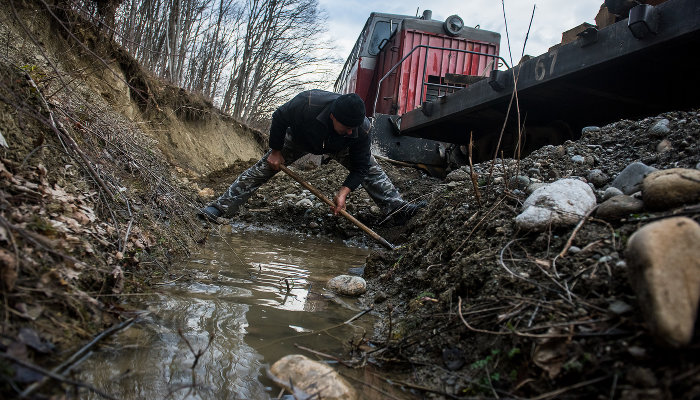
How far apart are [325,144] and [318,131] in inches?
8.1

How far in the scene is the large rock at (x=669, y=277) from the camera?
3.29 ft

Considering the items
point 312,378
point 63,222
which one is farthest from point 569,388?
point 63,222

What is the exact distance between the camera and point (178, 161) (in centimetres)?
853

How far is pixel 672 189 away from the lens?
163 cm

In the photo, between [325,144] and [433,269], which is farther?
[325,144]

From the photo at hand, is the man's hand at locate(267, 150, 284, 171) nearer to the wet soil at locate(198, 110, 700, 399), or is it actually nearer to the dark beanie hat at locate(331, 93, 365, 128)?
the dark beanie hat at locate(331, 93, 365, 128)

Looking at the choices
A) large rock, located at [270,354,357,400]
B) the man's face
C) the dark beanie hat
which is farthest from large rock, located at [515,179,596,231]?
the man's face

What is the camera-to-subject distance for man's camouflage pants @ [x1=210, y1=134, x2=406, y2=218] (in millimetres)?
4489

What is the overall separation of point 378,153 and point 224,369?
5.52m

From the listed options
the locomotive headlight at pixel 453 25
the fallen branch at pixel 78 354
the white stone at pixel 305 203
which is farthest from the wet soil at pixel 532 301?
the locomotive headlight at pixel 453 25

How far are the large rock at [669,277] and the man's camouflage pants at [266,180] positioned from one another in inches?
133

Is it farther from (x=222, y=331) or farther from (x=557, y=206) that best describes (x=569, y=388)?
(x=222, y=331)

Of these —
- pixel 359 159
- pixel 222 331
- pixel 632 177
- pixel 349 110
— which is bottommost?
pixel 222 331

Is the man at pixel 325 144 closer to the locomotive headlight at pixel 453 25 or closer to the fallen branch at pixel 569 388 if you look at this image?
the fallen branch at pixel 569 388
